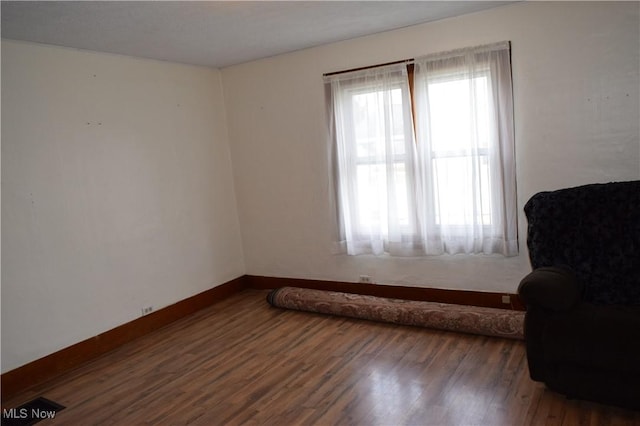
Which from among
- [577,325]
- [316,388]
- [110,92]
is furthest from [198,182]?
[577,325]

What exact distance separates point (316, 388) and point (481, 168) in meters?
2.09

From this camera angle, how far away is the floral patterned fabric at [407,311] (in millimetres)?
3379

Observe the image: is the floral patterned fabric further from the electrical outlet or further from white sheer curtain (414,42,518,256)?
white sheer curtain (414,42,518,256)

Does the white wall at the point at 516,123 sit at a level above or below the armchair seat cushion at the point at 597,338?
above

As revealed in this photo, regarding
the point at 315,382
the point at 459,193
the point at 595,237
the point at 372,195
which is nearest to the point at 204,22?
the point at 372,195

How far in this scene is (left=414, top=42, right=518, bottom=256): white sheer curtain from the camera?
3.55m

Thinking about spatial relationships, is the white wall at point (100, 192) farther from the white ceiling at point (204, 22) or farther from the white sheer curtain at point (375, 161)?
the white sheer curtain at point (375, 161)

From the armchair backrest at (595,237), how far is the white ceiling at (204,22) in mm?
1586

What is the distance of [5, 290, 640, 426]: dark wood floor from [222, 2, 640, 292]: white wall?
0.73 metres

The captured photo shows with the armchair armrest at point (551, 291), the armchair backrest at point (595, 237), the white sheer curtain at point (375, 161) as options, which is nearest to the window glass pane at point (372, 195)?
the white sheer curtain at point (375, 161)

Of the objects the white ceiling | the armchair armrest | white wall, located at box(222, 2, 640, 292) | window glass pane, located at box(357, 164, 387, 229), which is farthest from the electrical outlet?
the white ceiling

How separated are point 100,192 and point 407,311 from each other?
2683 millimetres

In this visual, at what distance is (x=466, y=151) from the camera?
146 inches

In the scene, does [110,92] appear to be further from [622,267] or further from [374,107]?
[622,267]
